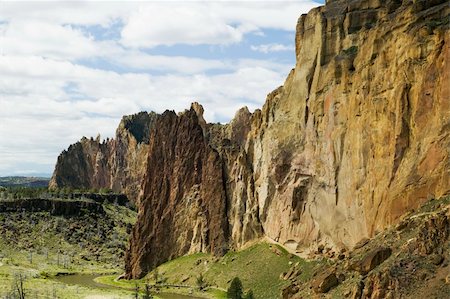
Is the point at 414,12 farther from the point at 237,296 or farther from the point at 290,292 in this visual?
the point at 237,296

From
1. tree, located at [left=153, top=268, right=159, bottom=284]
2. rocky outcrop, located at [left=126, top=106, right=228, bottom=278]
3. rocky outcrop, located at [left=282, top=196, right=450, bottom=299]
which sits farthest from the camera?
rocky outcrop, located at [left=126, top=106, right=228, bottom=278]

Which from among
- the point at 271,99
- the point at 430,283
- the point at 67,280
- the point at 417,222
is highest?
the point at 271,99

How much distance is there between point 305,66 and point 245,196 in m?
38.9

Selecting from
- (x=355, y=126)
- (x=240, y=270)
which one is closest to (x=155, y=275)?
(x=240, y=270)

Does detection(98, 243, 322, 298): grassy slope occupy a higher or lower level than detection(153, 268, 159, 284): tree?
higher

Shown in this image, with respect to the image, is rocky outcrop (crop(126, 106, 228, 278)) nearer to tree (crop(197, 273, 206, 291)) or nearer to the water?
the water

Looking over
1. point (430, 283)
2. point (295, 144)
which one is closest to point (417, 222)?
point (430, 283)

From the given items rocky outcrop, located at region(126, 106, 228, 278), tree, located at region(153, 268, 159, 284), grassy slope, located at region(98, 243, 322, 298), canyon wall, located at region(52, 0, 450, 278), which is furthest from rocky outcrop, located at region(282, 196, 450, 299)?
tree, located at region(153, 268, 159, 284)

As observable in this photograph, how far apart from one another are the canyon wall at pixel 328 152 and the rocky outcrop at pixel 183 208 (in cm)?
34

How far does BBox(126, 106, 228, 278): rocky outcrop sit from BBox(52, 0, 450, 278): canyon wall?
0.34 meters

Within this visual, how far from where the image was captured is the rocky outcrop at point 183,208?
178 metres

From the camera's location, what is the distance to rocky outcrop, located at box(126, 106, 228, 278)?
178 meters

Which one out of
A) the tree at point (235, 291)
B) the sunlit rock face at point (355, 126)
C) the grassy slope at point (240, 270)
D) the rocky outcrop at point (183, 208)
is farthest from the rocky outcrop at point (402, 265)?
the rocky outcrop at point (183, 208)

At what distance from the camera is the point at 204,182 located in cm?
18462
